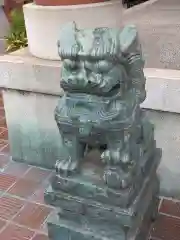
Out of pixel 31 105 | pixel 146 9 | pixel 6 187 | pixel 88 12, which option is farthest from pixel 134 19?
pixel 6 187

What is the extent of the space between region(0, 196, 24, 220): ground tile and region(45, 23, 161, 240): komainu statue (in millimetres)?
632

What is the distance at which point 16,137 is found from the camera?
288 centimetres

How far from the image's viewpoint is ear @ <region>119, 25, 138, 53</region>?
139cm

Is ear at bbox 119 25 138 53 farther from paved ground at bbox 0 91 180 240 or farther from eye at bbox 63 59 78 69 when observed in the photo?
paved ground at bbox 0 91 180 240

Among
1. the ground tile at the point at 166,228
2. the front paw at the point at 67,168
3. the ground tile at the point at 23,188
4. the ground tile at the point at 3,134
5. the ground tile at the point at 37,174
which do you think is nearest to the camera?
the front paw at the point at 67,168

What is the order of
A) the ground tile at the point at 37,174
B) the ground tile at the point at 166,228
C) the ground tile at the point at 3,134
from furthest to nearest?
the ground tile at the point at 3,134, the ground tile at the point at 37,174, the ground tile at the point at 166,228

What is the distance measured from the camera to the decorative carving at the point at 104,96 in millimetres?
1388

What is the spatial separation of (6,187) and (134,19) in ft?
6.89

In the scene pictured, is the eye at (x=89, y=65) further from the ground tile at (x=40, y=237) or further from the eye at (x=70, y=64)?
the ground tile at (x=40, y=237)

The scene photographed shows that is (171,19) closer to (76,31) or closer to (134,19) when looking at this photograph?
(134,19)

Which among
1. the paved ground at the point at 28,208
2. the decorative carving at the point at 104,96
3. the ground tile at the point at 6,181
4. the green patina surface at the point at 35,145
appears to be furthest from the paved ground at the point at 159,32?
the ground tile at the point at 6,181

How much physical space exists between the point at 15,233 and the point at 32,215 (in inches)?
7.3

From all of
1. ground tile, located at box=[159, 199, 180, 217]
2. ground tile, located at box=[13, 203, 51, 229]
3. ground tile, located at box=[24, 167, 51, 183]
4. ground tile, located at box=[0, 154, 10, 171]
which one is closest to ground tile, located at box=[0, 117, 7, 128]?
ground tile, located at box=[0, 154, 10, 171]

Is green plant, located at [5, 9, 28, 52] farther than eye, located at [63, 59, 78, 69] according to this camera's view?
Yes
